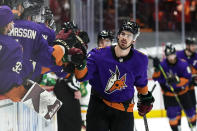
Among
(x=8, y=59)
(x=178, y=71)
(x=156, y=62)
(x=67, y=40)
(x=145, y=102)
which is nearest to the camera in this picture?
(x=8, y=59)

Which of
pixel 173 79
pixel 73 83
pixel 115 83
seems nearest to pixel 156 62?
pixel 173 79

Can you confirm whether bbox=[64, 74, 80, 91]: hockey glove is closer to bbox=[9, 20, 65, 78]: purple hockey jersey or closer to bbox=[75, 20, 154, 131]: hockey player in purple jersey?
bbox=[75, 20, 154, 131]: hockey player in purple jersey

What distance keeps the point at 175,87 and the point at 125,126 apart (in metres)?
2.17

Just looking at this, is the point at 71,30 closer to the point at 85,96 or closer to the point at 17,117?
the point at 17,117

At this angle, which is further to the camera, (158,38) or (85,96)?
(158,38)

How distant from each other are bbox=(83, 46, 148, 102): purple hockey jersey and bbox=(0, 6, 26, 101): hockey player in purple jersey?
0.62 meters

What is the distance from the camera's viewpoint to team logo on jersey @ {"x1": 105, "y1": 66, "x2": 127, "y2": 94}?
9.73ft

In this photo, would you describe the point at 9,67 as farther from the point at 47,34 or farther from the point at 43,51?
the point at 47,34

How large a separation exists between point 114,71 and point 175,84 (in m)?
2.14

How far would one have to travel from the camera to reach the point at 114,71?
296 centimetres

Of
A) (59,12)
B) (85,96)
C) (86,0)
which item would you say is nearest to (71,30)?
(85,96)

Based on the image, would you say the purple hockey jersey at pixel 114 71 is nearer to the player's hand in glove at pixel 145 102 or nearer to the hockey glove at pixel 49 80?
the player's hand in glove at pixel 145 102

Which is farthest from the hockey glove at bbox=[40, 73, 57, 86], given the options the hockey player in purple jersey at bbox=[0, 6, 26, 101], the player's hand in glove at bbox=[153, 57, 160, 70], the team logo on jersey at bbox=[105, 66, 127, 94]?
the hockey player in purple jersey at bbox=[0, 6, 26, 101]

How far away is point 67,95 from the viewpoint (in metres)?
3.81
